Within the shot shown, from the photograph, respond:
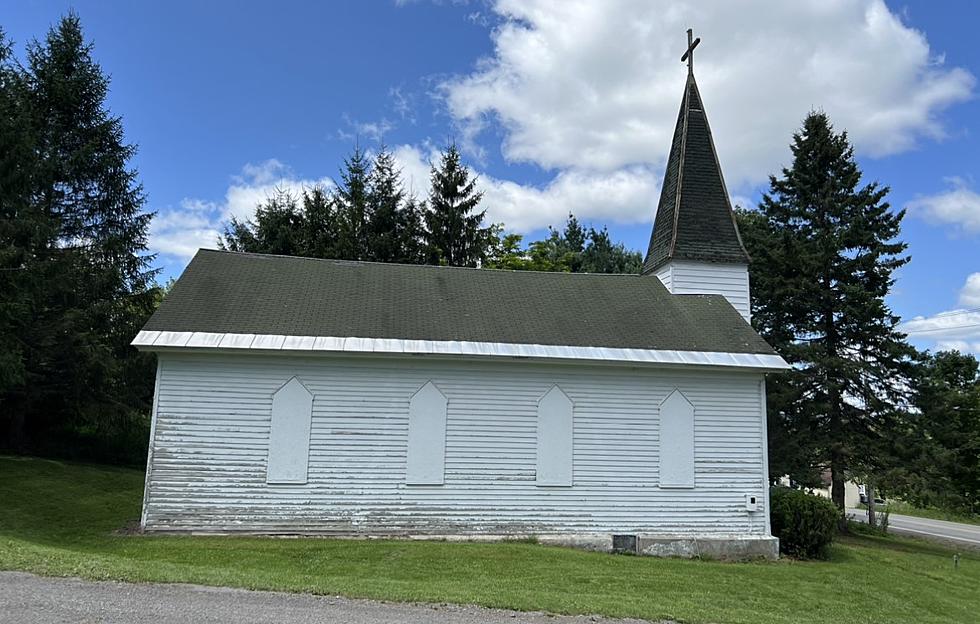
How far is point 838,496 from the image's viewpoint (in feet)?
81.8

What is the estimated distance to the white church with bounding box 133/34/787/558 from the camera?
1309 cm

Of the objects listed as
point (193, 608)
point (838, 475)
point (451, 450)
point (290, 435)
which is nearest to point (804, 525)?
point (451, 450)

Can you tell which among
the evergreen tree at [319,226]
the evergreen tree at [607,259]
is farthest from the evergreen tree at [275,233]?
the evergreen tree at [607,259]

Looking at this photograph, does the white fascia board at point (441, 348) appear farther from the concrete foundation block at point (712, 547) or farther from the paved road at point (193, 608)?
the paved road at point (193, 608)

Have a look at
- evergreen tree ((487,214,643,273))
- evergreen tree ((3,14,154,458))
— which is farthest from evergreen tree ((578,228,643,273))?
evergreen tree ((3,14,154,458))

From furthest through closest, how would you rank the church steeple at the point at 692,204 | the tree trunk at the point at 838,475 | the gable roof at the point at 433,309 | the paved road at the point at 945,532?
1. the paved road at the point at 945,532
2. the tree trunk at the point at 838,475
3. the church steeple at the point at 692,204
4. the gable roof at the point at 433,309

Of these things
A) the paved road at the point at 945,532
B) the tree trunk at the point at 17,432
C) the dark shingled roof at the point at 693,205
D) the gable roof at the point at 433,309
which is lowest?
the paved road at the point at 945,532

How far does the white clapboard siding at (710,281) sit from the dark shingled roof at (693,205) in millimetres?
226

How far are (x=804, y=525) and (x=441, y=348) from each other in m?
9.05

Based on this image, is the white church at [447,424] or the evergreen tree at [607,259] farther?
the evergreen tree at [607,259]

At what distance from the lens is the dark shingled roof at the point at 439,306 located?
14242 millimetres

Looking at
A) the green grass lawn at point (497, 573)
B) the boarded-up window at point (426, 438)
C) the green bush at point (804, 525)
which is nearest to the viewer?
the green grass lawn at point (497, 573)

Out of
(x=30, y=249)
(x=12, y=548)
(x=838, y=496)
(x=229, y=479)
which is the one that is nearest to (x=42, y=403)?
(x=30, y=249)

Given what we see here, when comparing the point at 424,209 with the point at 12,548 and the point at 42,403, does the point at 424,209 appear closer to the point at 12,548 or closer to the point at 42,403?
the point at 42,403
